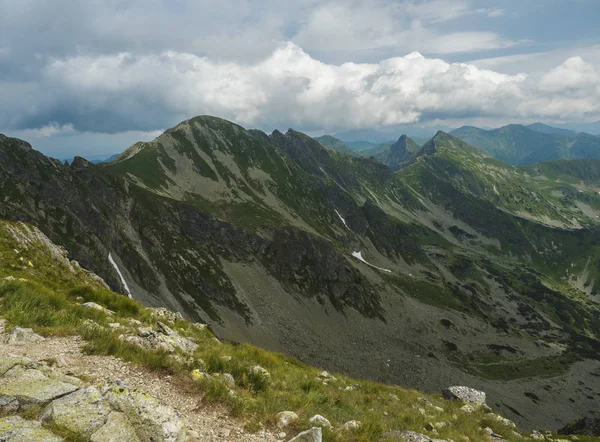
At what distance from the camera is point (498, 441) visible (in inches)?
757

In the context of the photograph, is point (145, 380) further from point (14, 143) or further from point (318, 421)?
point (14, 143)

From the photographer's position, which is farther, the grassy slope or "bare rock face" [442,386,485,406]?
"bare rock face" [442,386,485,406]

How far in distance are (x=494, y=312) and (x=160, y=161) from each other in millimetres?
218362

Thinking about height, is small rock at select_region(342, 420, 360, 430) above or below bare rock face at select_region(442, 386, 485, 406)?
above

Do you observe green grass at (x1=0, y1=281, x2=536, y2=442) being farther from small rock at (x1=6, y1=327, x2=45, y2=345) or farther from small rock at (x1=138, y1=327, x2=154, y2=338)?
small rock at (x1=138, y1=327, x2=154, y2=338)

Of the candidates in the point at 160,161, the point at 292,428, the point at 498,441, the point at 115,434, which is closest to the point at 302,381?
the point at 292,428

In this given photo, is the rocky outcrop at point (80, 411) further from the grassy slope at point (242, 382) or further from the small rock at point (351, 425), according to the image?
the small rock at point (351, 425)

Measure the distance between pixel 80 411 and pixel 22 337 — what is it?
21.1ft

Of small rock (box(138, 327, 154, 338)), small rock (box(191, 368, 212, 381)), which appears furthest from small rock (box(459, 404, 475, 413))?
small rock (box(138, 327, 154, 338))

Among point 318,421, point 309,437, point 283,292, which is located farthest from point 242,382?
point 283,292

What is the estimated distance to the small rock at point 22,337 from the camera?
35.5ft

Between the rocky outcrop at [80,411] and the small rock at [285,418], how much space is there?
3.13 meters

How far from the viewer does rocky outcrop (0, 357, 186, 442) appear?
20.4 feet

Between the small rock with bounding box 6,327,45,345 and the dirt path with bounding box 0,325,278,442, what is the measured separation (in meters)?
0.22
